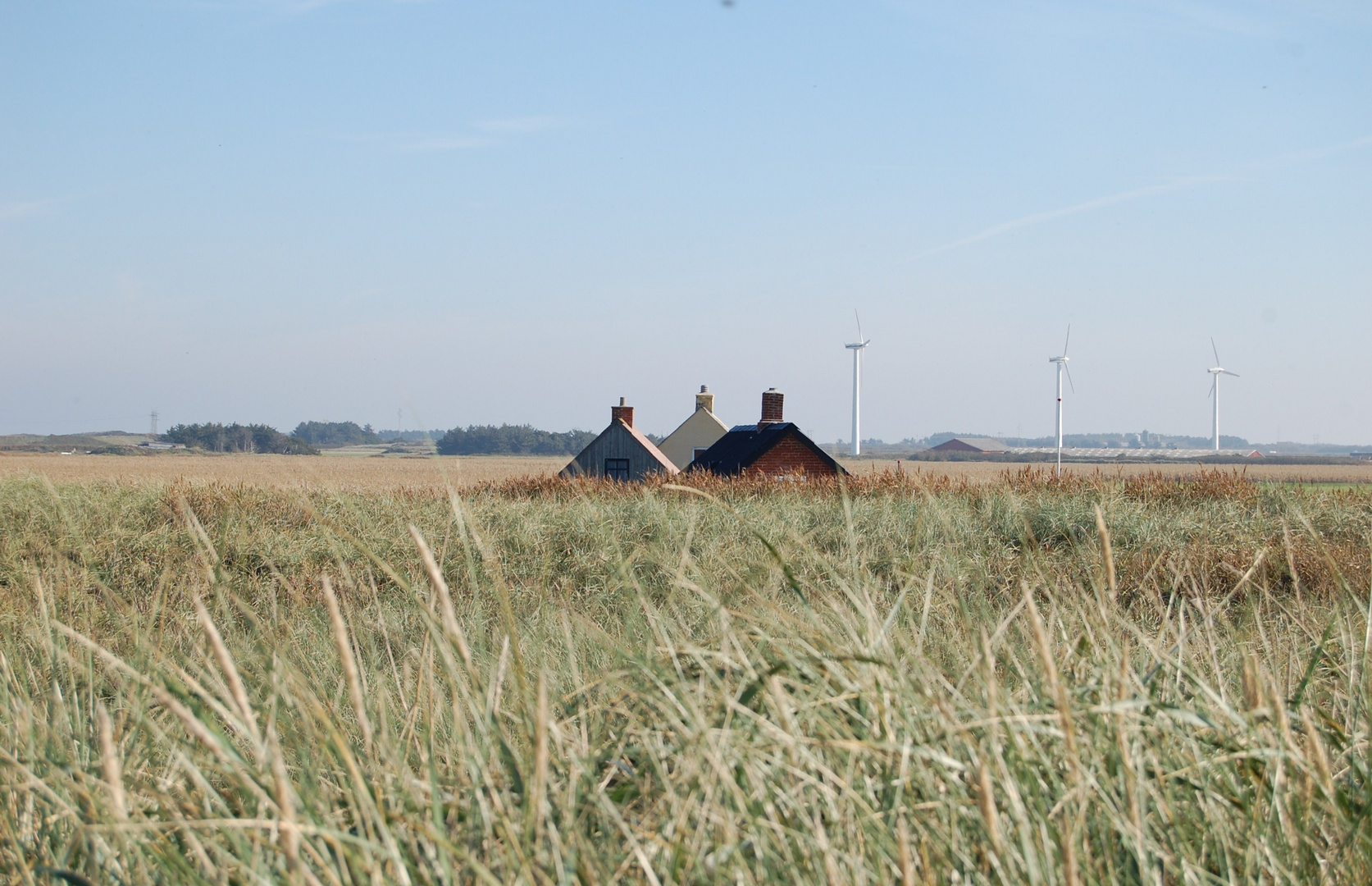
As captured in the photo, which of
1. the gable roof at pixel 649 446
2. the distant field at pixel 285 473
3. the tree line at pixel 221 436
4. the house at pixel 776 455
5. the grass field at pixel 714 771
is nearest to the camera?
the grass field at pixel 714 771

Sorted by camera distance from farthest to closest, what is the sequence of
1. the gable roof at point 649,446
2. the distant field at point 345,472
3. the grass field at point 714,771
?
the gable roof at point 649,446, the distant field at point 345,472, the grass field at point 714,771

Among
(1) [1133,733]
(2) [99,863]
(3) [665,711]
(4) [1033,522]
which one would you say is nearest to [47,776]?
(2) [99,863]

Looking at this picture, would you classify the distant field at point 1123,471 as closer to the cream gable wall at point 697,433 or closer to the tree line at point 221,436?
the cream gable wall at point 697,433

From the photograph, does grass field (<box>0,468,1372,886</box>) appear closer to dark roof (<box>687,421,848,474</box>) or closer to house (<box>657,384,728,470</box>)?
dark roof (<box>687,421,848,474</box>)

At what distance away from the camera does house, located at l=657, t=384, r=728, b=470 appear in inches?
1387

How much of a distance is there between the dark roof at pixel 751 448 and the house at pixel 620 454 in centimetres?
252

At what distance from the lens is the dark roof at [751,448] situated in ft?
84.6

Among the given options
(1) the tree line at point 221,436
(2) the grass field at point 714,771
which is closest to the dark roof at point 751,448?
(2) the grass field at point 714,771

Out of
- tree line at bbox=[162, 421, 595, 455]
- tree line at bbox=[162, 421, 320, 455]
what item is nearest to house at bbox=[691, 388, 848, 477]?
tree line at bbox=[162, 421, 595, 455]

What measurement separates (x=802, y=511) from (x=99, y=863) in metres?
11.8

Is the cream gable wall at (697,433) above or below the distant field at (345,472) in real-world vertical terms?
above

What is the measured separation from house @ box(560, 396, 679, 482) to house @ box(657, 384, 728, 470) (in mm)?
3632

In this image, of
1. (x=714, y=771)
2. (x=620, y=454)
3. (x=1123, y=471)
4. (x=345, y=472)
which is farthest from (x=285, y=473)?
(x=345, y=472)

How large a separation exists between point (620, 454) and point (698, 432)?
4.98 metres
